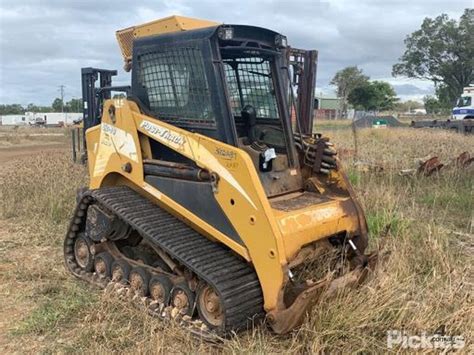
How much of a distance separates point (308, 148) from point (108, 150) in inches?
77.6

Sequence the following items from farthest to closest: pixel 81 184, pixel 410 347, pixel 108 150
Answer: pixel 81 184
pixel 108 150
pixel 410 347

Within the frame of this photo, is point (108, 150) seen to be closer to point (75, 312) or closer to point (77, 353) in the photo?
point (75, 312)

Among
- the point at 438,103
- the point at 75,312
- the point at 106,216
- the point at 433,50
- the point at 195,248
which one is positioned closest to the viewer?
the point at 195,248

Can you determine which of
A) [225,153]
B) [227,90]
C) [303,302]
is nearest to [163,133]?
[227,90]

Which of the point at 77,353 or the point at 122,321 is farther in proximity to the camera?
the point at 122,321

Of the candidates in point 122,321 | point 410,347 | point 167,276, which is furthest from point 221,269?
point 410,347

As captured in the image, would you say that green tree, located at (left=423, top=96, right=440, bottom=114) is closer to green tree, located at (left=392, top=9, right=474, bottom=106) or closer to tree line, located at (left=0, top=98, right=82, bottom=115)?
green tree, located at (left=392, top=9, right=474, bottom=106)

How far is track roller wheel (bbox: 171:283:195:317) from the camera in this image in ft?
13.2

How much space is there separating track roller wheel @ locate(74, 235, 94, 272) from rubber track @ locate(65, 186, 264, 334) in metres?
0.58

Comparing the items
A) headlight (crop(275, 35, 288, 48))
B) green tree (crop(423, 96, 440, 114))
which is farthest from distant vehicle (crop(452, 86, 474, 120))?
headlight (crop(275, 35, 288, 48))

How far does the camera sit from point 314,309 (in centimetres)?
376

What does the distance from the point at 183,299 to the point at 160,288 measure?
0.29 metres

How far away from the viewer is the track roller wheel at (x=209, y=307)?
380cm

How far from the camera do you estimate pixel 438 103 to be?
61.5 m
